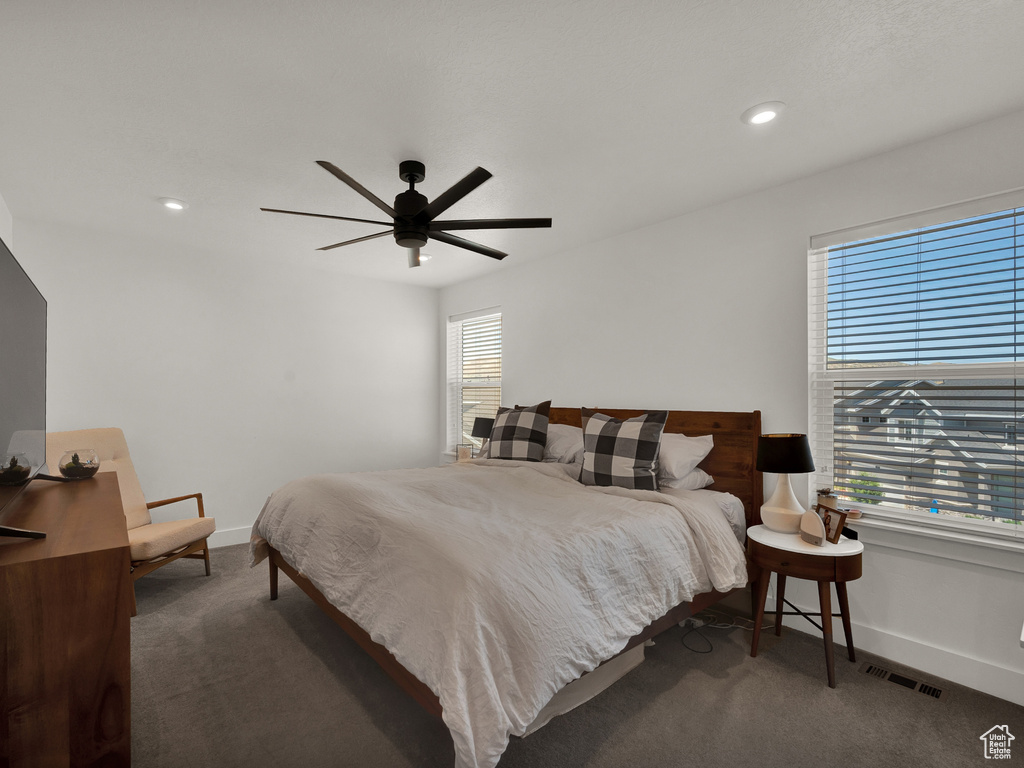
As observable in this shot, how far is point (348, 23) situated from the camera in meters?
1.64

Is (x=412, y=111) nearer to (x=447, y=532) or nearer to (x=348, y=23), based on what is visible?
(x=348, y=23)

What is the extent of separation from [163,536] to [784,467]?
3.56 m

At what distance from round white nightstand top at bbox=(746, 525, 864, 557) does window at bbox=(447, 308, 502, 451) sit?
2938mm

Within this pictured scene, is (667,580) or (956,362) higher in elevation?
(956,362)

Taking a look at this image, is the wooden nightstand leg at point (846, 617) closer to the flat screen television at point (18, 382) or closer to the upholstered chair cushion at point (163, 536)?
the flat screen television at point (18, 382)

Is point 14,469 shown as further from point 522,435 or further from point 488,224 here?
point 522,435

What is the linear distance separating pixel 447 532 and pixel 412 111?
1795 millimetres

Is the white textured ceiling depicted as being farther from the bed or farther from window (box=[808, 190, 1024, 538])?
the bed

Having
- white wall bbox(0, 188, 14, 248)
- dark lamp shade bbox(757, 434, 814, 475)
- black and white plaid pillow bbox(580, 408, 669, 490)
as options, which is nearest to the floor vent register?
dark lamp shade bbox(757, 434, 814, 475)

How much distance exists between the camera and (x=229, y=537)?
427 cm

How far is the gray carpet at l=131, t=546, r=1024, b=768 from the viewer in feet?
5.82

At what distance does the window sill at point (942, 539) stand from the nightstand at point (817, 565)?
0.81 feet

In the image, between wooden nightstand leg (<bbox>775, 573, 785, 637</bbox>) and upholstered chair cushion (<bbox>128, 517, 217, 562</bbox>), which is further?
upholstered chair cushion (<bbox>128, 517, 217, 562</bbox>)

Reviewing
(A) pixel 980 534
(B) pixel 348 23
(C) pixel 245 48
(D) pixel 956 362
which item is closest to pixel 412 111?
(B) pixel 348 23
